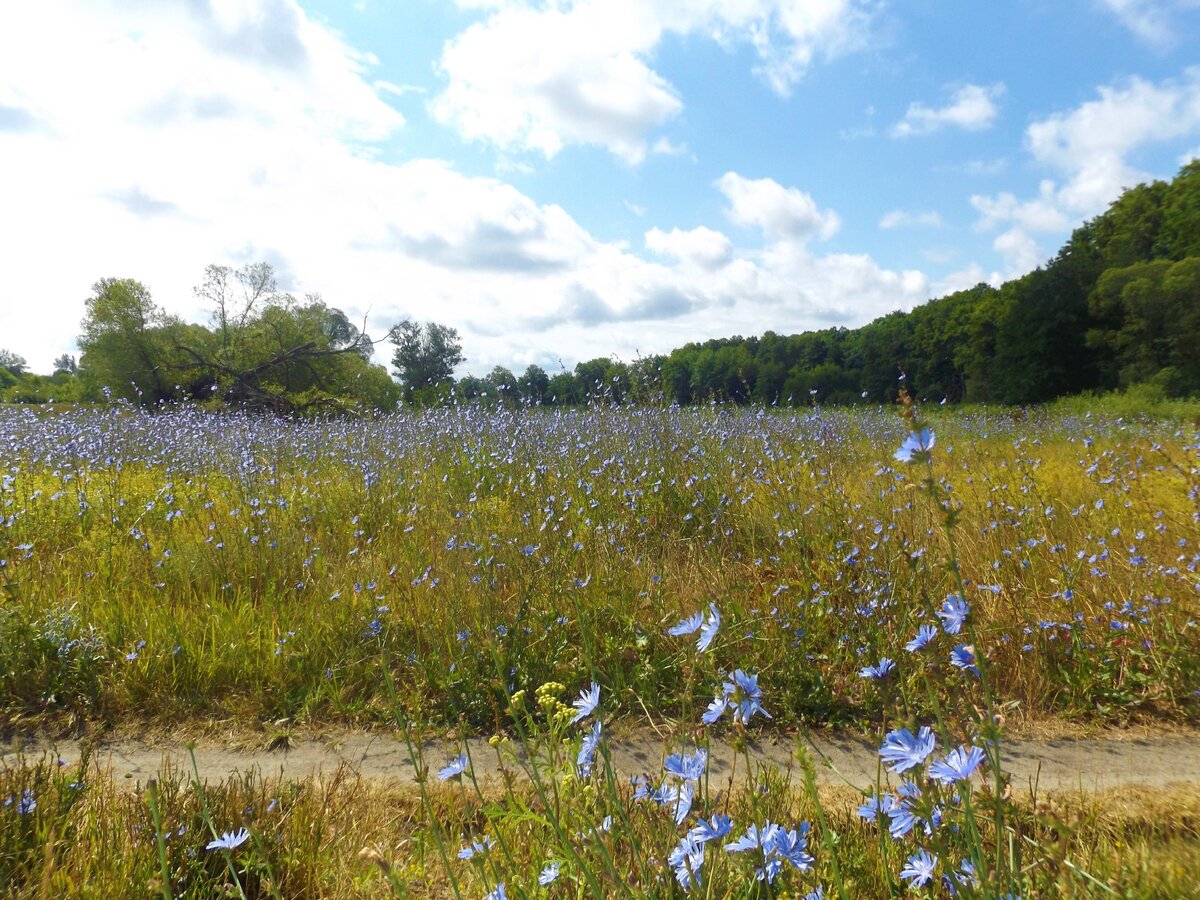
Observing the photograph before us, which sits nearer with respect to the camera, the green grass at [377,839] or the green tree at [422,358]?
the green grass at [377,839]

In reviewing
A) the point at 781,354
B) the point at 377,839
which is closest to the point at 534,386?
the point at 377,839

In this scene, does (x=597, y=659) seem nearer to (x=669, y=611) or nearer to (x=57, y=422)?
(x=669, y=611)

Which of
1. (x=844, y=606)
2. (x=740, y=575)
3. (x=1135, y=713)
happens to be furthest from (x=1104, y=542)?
(x=740, y=575)

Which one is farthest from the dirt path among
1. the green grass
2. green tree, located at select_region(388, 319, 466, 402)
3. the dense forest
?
green tree, located at select_region(388, 319, 466, 402)

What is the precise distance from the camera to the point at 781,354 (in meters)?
33.3

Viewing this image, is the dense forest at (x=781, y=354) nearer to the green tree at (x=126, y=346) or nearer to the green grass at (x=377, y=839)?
the green tree at (x=126, y=346)

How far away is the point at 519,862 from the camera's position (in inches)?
72.5

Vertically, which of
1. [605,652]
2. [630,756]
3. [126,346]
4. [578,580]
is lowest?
[630,756]

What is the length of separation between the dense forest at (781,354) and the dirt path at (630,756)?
375 cm

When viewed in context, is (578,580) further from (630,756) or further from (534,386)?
(534,386)

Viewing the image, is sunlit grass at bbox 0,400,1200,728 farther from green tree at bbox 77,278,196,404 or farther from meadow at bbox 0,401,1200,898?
green tree at bbox 77,278,196,404

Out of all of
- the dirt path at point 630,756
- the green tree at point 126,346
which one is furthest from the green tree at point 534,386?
the green tree at point 126,346

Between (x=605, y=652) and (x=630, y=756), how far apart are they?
0.61 meters

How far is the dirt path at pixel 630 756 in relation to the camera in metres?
2.50
